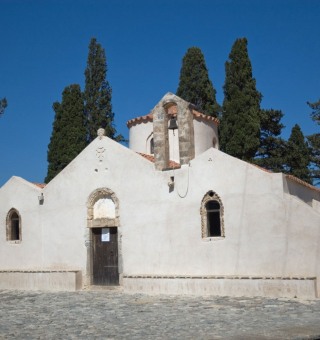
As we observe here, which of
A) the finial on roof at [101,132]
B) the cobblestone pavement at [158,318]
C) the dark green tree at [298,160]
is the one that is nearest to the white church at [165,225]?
the finial on roof at [101,132]

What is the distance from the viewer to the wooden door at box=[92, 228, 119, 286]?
15.9m

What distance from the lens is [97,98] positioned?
1216 inches

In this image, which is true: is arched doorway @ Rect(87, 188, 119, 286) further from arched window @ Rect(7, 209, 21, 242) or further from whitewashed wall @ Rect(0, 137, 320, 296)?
arched window @ Rect(7, 209, 21, 242)

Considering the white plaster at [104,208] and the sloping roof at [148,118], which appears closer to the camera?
the white plaster at [104,208]

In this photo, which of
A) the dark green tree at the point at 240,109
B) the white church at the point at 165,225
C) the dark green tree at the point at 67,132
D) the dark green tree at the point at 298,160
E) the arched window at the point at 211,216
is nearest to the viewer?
the white church at the point at 165,225

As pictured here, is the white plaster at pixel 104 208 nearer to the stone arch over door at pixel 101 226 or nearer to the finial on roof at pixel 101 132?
the stone arch over door at pixel 101 226

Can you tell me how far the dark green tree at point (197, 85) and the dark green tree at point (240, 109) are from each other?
1.78 metres

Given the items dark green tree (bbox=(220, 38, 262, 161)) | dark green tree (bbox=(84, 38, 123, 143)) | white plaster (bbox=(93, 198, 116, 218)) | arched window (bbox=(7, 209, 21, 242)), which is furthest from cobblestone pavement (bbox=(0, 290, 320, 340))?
dark green tree (bbox=(84, 38, 123, 143))

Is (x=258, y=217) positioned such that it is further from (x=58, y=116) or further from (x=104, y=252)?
(x=58, y=116)

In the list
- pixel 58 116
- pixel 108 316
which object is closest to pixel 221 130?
pixel 58 116

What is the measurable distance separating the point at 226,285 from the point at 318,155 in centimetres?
2116

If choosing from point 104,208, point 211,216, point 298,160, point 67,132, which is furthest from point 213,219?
point 298,160

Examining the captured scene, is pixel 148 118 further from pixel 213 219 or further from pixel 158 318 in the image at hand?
pixel 158 318

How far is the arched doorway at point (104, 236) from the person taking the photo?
627 inches
